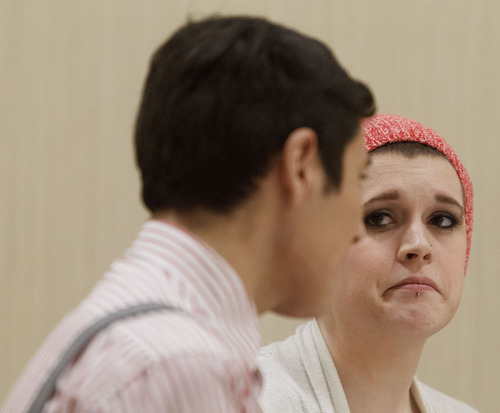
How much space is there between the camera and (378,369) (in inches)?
55.1

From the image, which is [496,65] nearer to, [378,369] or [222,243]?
[378,369]

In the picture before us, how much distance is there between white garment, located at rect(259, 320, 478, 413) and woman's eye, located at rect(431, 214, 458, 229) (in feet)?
0.89

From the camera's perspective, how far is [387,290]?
1327mm

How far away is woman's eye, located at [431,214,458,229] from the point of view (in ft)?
4.57

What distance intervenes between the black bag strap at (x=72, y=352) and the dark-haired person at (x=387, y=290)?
757mm

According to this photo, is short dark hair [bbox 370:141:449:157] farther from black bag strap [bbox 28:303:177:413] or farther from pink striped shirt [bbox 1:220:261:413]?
black bag strap [bbox 28:303:177:413]

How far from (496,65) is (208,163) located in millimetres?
1766

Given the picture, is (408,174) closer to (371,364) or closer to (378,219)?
(378,219)

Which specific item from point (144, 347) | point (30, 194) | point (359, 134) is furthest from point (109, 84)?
point (144, 347)

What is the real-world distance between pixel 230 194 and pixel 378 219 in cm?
70

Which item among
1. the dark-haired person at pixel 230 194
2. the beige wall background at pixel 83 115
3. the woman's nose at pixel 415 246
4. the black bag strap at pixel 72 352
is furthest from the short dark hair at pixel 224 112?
the beige wall background at pixel 83 115

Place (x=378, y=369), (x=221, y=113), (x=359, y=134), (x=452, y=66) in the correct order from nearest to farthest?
(x=221, y=113) < (x=359, y=134) < (x=378, y=369) < (x=452, y=66)

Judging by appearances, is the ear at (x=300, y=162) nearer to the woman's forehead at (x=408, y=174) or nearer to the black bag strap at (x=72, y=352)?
the black bag strap at (x=72, y=352)

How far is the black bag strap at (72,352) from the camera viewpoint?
1.97 feet
